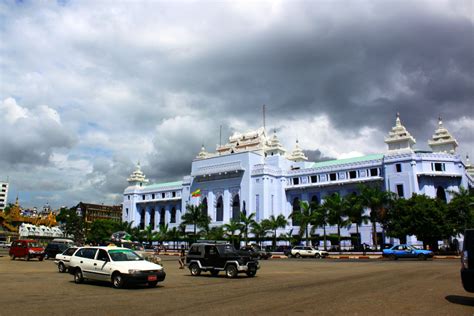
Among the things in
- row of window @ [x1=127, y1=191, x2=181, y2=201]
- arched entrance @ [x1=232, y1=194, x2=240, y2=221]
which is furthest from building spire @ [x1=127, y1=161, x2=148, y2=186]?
arched entrance @ [x1=232, y1=194, x2=240, y2=221]

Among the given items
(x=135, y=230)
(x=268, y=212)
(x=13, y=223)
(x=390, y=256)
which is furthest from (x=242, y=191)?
(x=13, y=223)

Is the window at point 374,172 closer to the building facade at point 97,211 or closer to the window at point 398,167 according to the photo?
the window at point 398,167

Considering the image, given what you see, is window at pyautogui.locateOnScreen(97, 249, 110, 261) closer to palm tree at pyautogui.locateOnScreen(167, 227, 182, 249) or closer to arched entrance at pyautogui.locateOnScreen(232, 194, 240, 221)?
palm tree at pyautogui.locateOnScreen(167, 227, 182, 249)

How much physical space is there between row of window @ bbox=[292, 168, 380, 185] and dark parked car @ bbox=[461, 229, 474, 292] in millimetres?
53843

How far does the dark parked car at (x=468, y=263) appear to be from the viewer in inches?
359

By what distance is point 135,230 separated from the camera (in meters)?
80.4

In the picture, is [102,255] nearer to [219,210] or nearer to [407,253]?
[407,253]

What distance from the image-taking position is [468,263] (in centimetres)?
927

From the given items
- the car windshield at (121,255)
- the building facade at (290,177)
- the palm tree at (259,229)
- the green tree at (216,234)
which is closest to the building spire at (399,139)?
the building facade at (290,177)

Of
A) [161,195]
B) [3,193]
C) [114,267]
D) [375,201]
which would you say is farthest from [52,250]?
[3,193]

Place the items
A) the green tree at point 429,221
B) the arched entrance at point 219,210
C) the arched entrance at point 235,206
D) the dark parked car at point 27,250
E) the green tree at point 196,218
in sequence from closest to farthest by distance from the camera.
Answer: the dark parked car at point 27,250 < the green tree at point 429,221 < the green tree at point 196,218 < the arched entrance at point 235,206 < the arched entrance at point 219,210

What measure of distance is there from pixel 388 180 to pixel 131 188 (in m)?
61.2

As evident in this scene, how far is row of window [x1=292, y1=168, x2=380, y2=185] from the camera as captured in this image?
61.6 meters

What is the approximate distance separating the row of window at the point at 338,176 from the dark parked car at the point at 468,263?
53843mm
